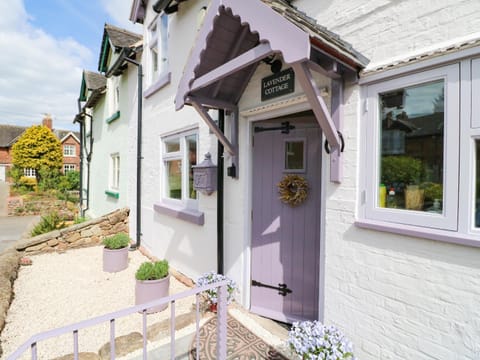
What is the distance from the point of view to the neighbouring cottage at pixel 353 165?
1854 millimetres

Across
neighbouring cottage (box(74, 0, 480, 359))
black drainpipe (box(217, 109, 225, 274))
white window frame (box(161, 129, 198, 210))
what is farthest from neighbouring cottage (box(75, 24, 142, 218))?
neighbouring cottage (box(74, 0, 480, 359))

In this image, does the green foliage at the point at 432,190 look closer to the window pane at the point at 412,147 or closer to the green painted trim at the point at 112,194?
the window pane at the point at 412,147

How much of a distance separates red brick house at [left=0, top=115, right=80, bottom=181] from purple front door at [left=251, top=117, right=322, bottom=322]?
1477 inches

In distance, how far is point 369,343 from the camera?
7.59ft

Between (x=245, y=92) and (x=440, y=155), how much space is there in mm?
2299

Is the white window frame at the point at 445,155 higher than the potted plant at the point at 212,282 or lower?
higher

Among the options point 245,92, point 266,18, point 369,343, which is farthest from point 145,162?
point 369,343

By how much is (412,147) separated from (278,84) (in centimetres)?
155

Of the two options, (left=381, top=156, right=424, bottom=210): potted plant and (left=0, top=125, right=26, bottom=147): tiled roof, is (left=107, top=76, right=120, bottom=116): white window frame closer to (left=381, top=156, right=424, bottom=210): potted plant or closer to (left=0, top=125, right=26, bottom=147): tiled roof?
(left=381, top=156, right=424, bottom=210): potted plant

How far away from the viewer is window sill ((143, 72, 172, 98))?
545cm

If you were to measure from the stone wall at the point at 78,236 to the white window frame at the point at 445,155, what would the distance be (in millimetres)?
6990

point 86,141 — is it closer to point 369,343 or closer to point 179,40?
point 179,40

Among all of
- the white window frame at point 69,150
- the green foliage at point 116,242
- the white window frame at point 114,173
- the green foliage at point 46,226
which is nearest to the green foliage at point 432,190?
the green foliage at point 116,242

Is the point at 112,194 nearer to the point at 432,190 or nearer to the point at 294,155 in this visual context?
the point at 294,155
